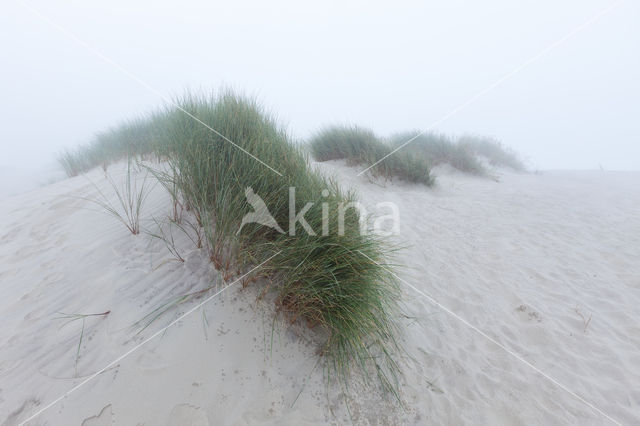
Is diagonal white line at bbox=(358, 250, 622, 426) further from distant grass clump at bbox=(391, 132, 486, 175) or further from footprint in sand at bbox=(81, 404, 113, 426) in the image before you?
distant grass clump at bbox=(391, 132, 486, 175)

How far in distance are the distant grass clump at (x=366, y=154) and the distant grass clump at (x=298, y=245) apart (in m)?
4.29

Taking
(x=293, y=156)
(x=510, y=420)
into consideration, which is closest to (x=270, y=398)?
(x=510, y=420)

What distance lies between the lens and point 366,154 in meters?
7.20

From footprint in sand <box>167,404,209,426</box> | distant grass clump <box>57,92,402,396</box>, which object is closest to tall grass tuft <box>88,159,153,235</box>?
distant grass clump <box>57,92,402,396</box>

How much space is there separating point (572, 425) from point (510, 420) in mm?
383

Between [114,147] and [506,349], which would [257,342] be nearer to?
[506,349]

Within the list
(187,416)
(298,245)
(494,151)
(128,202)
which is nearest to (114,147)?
(128,202)

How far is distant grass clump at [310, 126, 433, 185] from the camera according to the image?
6820 mm

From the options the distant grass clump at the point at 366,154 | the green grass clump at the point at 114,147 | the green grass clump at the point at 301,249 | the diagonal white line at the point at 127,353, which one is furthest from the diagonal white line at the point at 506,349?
the green grass clump at the point at 114,147

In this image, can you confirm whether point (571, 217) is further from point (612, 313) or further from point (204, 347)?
point (204, 347)

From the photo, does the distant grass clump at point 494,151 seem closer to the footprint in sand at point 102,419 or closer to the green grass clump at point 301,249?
the green grass clump at point 301,249

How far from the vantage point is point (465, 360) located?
2154mm

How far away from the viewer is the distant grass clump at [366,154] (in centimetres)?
682

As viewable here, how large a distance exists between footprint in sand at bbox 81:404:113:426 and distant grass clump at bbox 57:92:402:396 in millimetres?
965
